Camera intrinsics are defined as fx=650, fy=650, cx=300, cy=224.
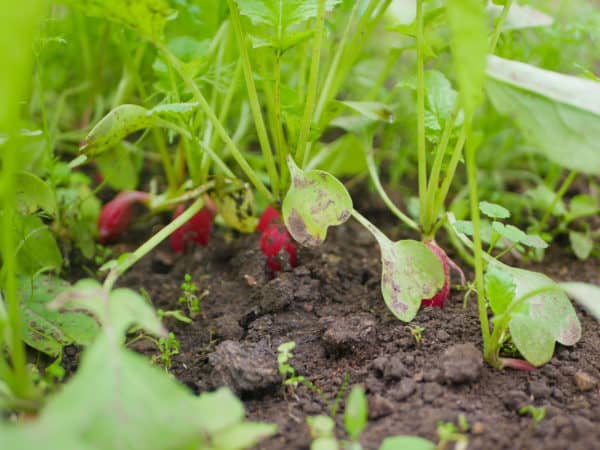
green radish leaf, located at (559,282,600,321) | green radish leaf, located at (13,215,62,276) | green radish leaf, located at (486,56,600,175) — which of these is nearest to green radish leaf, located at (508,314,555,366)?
green radish leaf, located at (559,282,600,321)

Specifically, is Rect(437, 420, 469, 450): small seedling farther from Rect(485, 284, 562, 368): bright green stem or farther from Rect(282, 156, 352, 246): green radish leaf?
Rect(282, 156, 352, 246): green radish leaf

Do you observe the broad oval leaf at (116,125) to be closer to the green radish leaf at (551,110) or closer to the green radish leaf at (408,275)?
the green radish leaf at (408,275)

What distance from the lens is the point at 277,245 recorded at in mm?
1318

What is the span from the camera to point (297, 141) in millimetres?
1269

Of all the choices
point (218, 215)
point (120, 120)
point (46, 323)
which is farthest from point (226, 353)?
point (218, 215)

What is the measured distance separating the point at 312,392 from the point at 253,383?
10 cm

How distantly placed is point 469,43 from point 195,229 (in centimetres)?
85

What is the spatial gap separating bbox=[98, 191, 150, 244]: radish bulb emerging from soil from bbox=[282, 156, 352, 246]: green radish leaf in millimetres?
562

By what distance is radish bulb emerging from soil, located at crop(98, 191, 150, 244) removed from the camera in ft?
5.08

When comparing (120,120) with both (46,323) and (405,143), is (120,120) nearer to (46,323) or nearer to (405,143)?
(46,323)

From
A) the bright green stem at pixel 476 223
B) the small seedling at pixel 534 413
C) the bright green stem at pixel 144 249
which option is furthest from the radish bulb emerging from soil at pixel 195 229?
the small seedling at pixel 534 413

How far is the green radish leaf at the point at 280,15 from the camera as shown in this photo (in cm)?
111

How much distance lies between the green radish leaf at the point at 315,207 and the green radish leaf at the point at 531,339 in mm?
325

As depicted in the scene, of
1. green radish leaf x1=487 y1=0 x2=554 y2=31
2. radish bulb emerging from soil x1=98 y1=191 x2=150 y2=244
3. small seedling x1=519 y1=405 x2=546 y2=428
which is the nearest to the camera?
small seedling x1=519 y1=405 x2=546 y2=428
